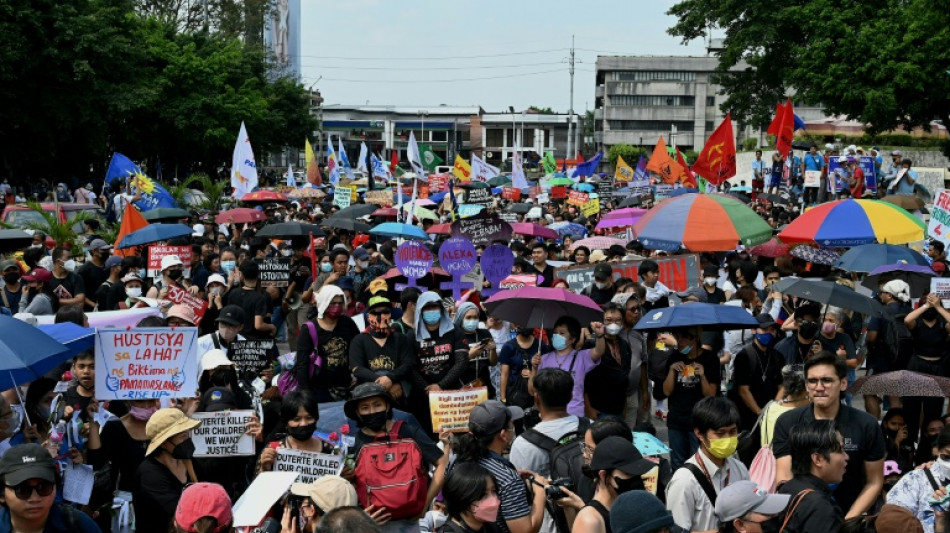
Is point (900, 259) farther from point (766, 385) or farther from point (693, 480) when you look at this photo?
point (693, 480)

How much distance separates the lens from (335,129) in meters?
129

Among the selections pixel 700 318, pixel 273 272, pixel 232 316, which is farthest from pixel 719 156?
pixel 232 316

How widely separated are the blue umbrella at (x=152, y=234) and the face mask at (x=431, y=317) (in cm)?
647

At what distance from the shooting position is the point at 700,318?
25.2ft

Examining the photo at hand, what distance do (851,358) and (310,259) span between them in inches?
288

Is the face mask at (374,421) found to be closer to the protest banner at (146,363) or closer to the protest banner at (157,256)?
the protest banner at (146,363)

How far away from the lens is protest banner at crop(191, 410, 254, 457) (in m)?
6.21

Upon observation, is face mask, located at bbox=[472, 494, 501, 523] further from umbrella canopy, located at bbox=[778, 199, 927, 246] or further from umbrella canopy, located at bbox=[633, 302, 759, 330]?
umbrella canopy, located at bbox=[778, 199, 927, 246]

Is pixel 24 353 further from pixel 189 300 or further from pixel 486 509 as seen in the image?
pixel 189 300

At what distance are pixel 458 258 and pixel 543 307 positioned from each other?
3458 mm

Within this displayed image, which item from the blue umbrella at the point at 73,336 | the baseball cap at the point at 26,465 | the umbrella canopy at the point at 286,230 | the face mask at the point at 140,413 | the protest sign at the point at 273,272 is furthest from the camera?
the umbrella canopy at the point at 286,230

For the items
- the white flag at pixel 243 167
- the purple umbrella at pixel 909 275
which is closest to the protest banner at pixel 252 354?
the purple umbrella at pixel 909 275

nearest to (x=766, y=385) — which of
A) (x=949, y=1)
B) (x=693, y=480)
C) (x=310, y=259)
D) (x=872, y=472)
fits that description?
(x=872, y=472)

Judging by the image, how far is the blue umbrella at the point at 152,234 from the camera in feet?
45.4
